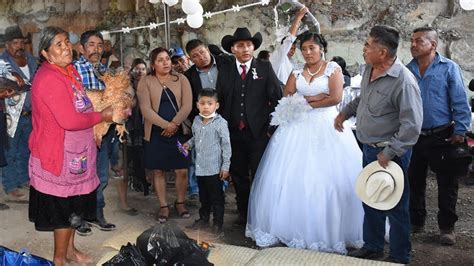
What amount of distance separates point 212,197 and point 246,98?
91cm

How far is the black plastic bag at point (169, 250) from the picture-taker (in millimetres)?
2673

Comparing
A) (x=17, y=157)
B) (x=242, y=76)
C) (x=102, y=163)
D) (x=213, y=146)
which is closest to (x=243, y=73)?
(x=242, y=76)

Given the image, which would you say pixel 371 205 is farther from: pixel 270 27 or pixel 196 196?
pixel 270 27

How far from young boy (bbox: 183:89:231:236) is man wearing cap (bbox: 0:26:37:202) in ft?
6.43

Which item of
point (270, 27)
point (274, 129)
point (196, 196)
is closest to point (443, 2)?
point (270, 27)

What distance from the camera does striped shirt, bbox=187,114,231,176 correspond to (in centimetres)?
424

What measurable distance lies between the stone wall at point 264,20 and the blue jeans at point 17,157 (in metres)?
2.91

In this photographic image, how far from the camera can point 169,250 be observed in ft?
8.91

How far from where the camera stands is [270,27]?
715 centimetres

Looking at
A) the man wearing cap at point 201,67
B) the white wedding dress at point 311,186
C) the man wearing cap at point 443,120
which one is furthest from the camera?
the man wearing cap at point 201,67

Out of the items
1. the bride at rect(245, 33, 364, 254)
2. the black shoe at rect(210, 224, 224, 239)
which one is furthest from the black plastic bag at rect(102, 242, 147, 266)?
the black shoe at rect(210, 224, 224, 239)

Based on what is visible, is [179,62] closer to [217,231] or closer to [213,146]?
[213,146]

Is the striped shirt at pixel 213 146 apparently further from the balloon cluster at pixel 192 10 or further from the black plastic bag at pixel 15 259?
the balloon cluster at pixel 192 10

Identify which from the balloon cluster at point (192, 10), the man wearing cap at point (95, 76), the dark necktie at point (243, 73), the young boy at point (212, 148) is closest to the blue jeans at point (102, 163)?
the man wearing cap at point (95, 76)
